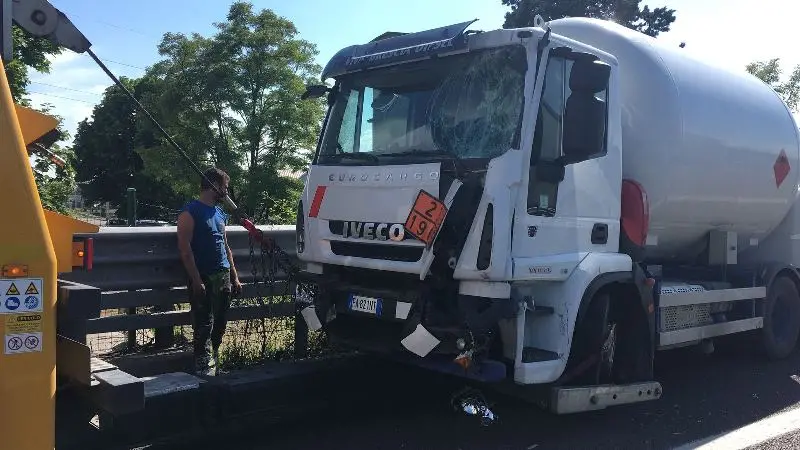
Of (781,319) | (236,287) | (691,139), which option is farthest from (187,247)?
(781,319)

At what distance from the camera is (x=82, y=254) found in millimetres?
3291

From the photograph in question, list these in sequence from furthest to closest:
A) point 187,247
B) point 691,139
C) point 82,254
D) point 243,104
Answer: point 243,104 → point 691,139 → point 187,247 → point 82,254

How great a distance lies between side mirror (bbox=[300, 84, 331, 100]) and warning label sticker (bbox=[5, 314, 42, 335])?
11.6 feet

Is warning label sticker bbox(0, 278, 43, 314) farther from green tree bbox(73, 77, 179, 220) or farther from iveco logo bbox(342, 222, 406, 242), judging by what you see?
green tree bbox(73, 77, 179, 220)

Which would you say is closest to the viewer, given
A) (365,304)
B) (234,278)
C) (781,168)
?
(365,304)

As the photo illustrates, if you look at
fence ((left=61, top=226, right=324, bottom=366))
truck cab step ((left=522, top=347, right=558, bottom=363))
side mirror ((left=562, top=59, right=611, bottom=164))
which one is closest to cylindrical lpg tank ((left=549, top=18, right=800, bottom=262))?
side mirror ((left=562, top=59, right=611, bottom=164))

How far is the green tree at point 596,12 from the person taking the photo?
30.4 meters

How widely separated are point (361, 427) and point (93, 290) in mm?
2704

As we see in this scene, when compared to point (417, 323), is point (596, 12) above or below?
above

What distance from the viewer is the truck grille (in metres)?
4.82

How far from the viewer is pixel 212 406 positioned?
185 inches

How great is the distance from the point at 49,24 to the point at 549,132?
10.5 ft

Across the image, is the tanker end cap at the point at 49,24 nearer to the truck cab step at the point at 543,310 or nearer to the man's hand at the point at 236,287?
the man's hand at the point at 236,287

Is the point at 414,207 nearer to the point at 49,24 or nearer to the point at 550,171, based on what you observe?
the point at 550,171
